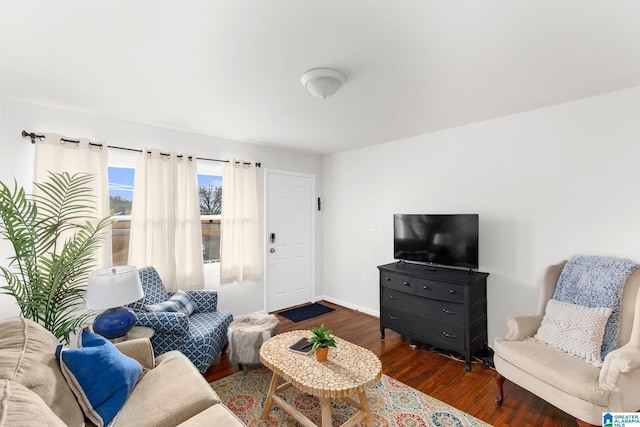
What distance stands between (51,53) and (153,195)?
5.34 feet

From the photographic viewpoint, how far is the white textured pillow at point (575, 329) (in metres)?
1.99

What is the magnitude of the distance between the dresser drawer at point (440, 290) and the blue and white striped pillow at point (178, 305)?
237 cm

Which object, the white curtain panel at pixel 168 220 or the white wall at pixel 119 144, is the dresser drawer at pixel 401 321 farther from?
the white curtain panel at pixel 168 220

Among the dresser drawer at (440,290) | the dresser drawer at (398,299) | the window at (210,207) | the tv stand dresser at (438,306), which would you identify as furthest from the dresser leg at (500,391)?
the window at (210,207)

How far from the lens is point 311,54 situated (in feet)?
5.92

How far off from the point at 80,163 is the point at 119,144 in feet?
1.34

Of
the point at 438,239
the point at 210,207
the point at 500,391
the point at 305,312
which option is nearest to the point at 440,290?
the point at 438,239

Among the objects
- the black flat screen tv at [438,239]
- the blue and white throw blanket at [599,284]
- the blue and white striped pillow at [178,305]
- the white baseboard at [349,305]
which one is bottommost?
the white baseboard at [349,305]

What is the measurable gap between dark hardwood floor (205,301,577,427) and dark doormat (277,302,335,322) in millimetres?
290

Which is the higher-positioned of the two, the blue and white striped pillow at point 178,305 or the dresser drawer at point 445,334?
the blue and white striped pillow at point 178,305

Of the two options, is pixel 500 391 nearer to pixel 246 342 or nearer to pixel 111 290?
pixel 246 342

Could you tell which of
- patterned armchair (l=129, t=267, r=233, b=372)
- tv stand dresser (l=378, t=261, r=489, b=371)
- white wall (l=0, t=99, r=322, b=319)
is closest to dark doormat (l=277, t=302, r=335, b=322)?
white wall (l=0, t=99, r=322, b=319)

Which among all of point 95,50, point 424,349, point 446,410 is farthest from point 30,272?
point 424,349

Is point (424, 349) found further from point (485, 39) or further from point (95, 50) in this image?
point (95, 50)
